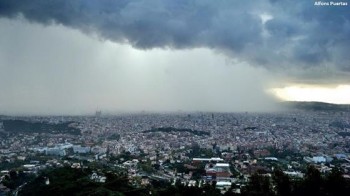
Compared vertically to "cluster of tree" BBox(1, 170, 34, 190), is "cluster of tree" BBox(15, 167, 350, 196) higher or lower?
higher

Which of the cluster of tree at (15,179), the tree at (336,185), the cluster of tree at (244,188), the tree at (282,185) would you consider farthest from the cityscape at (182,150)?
the tree at (336,185)

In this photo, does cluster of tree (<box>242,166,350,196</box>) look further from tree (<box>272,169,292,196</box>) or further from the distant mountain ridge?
the distant mountain ridge

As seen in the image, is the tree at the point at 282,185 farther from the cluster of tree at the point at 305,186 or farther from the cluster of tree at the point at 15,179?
the cluster of tree at the point at 15,179

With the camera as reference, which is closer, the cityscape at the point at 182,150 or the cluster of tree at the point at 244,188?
the cluster of tree at the point at 244,188

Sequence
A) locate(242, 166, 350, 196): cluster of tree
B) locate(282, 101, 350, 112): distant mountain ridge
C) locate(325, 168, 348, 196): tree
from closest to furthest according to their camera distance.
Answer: locate(325, 168, 348, 196): tree
locate(242, 166, 350, 196): cluster of tree
locate(282, 101, 350, 112): distant mountain ridge

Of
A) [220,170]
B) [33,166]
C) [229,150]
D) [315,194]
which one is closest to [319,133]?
[229,150]

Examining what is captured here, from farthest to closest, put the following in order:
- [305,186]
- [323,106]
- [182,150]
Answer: [323,106] < [182,150] < [305,186]

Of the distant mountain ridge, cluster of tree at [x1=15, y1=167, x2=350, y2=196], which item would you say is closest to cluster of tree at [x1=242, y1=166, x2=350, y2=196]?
cluster of tree at [x1=15, y1=167, x2=350, y2=196]

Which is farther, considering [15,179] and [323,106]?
[323,106]

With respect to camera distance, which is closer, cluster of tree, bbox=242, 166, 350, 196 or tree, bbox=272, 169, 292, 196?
cluster of tree, bbox=242, 166, 350, 196

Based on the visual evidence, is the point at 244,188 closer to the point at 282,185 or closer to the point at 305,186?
the point at 282,185

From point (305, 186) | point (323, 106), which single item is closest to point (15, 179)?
point (305, 186)
